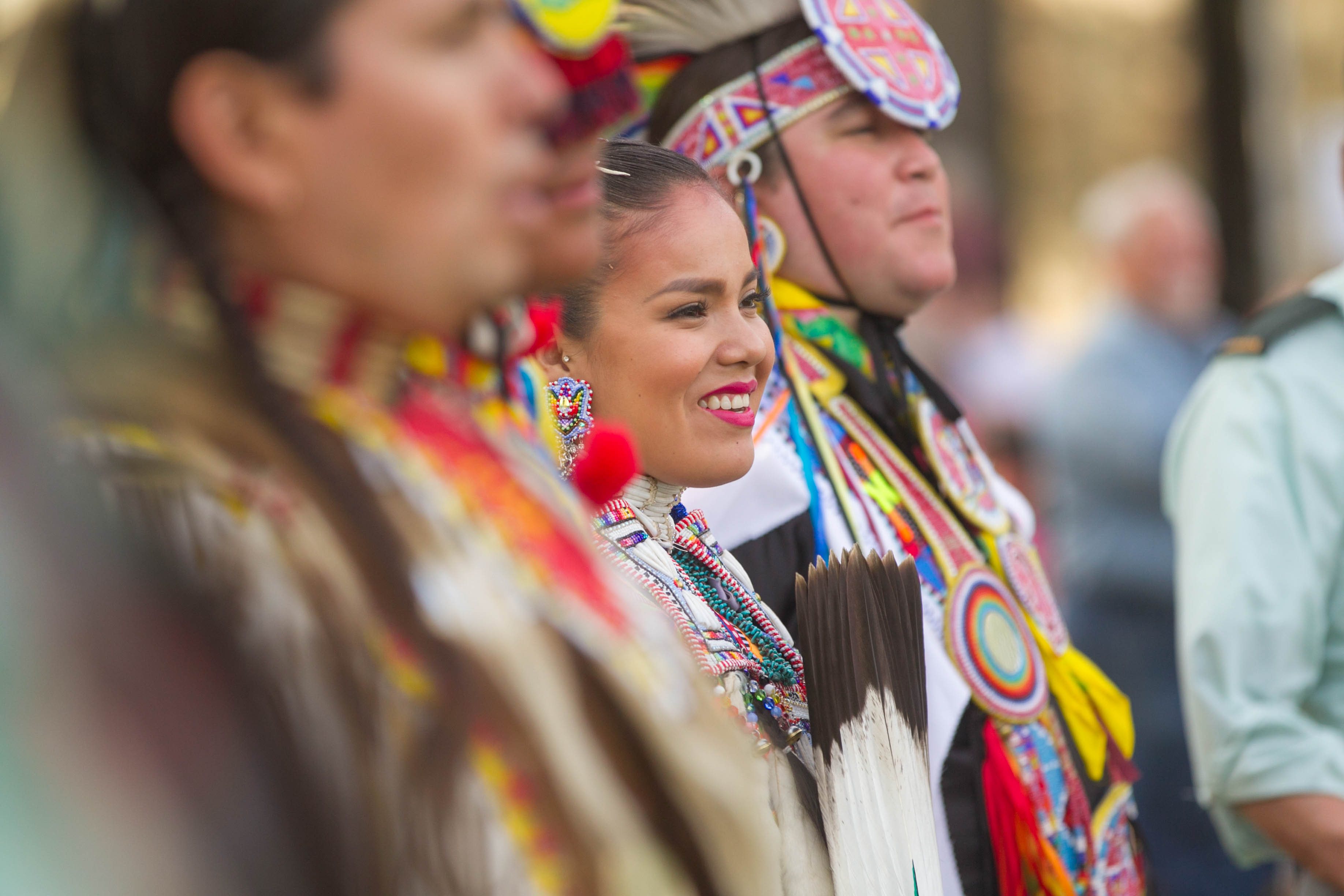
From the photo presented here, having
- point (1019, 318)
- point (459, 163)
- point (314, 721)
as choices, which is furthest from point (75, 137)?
point (1019, 318)

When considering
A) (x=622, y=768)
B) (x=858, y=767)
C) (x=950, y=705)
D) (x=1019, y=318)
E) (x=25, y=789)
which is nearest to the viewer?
(x=25, y=789)

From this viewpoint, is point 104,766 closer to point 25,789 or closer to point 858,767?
point 25,789

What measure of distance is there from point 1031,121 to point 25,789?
7.66 metres

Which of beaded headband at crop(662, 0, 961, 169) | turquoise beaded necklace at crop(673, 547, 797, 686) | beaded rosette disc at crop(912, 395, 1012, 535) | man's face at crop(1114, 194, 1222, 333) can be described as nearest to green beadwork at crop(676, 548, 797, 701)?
turquoise beaded necklace at crop(673, 547, 797, 686)

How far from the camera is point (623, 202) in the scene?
70.4 inches

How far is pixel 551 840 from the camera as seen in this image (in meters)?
0.84

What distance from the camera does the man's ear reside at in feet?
2.93

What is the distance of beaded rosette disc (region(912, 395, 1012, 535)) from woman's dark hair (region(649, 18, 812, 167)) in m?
0.46

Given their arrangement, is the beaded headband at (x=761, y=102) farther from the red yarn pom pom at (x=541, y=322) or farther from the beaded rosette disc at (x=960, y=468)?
the red yarn pom pom at (x=541, y=322)

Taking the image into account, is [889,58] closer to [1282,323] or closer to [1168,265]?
[1282,323]

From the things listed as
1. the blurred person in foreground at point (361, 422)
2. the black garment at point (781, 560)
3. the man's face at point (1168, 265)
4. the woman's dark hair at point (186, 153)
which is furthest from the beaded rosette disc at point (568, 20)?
the man's face at point (1168, 265)

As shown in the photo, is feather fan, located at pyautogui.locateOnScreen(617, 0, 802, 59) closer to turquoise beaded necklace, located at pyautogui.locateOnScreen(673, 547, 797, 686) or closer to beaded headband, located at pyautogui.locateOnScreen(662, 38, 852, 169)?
beaded headband, located at pyautogui.locateOnScreen(662, 38, 852, 169)

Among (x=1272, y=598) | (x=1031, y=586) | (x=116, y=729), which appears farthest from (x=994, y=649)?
(x=116, y=729)

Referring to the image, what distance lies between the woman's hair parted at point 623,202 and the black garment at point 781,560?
397 millimetres
